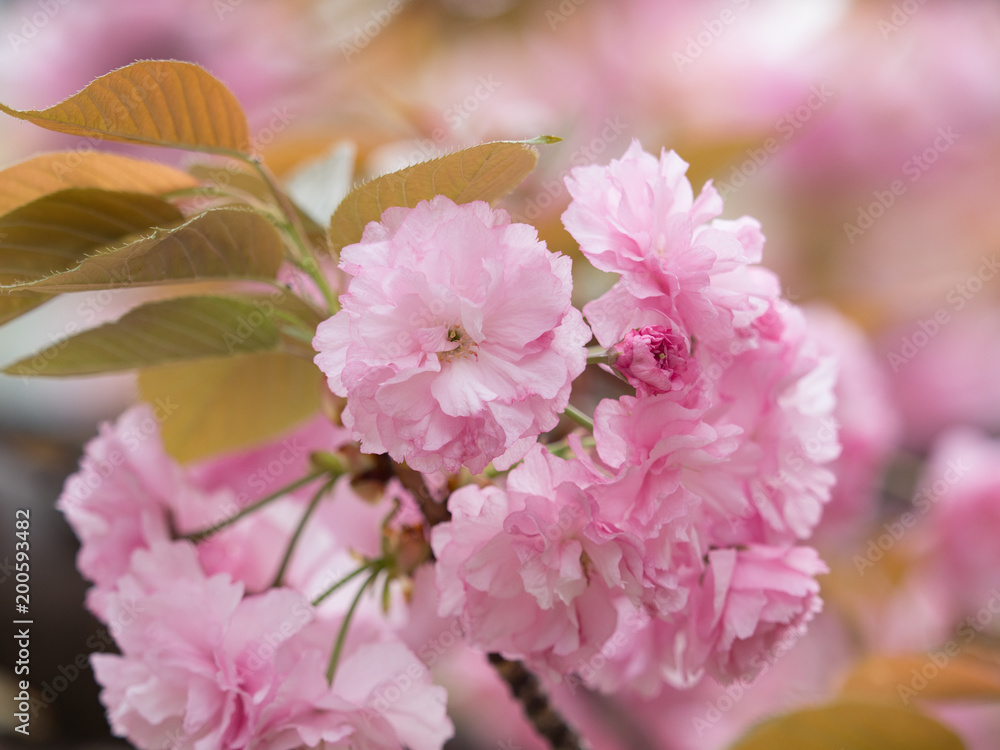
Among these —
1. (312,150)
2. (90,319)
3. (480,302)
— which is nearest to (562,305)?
(480,302)

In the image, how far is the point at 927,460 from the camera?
1583mm

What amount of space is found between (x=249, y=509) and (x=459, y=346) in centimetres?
23

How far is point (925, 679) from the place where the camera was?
0.70 m

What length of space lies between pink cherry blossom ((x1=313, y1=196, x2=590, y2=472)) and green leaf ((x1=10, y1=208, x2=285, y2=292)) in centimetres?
11

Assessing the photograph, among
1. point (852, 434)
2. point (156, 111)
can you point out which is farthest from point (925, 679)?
point (156, 111)

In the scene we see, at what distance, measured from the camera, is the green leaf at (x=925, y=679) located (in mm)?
683

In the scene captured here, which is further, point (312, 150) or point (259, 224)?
point (312, 150)

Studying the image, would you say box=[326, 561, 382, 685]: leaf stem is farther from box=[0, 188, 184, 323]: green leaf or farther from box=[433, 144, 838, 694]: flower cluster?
box=[0, 188, 184, 323]: green leaf

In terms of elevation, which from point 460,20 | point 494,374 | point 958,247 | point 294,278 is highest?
point 460,20

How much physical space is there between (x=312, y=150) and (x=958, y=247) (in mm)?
1203

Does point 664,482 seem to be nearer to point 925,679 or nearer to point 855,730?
point 855,730

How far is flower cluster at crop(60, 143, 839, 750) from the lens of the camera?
363 millimetres

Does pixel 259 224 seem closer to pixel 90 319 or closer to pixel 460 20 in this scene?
pixel 90 319

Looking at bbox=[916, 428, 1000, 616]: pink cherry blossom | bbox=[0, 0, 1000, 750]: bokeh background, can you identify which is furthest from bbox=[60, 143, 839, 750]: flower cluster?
bbox=[916, 428, 1000, 616]: pink cherry blossom
